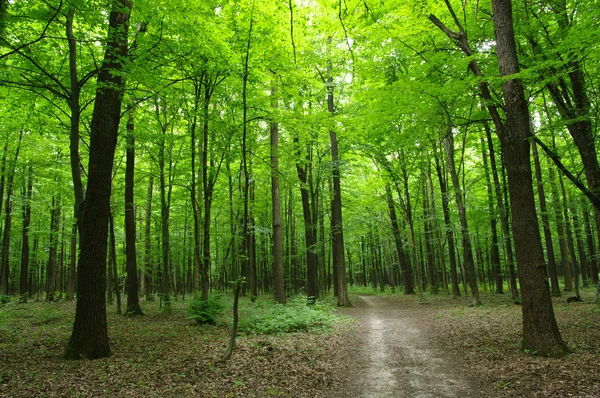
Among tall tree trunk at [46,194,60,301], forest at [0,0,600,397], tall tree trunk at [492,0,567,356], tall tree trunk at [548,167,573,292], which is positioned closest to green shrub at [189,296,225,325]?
forest at [0,0,600,397]

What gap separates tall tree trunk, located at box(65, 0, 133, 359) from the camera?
22.0 feet

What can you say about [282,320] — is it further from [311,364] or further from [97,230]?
[97,230]

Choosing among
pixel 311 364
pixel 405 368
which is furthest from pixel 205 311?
pixel 405 368

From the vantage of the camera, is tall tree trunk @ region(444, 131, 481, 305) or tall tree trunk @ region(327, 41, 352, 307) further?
tall tree trunk @ region(327, 41, 352, 307)

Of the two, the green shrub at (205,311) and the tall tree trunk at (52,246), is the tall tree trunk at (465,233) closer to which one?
the green shrub at (205,311)

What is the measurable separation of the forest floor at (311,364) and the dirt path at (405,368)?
21 millimetres

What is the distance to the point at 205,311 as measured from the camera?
10820mm

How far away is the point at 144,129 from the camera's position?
12359 millimetres

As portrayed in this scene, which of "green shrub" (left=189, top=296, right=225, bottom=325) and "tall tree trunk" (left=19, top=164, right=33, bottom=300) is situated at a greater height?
"tall tree trunk" (left=19, top=164, right=33, bottom=300)

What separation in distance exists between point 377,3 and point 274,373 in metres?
8.85

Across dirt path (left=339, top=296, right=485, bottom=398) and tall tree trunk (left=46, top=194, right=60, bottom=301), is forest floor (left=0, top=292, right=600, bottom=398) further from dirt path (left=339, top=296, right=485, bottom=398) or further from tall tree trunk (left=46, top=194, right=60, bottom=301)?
tall tree trunk (left=46, top=194, right=60, bottom=301)

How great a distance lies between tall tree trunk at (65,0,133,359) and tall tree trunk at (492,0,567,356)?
26.2 feet

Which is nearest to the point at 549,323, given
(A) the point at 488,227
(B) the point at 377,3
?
(B) the point at 377,3

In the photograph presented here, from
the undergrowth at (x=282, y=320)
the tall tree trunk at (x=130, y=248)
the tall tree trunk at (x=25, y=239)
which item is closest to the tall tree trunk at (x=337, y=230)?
the undergrowth at (x=282, y=320)
